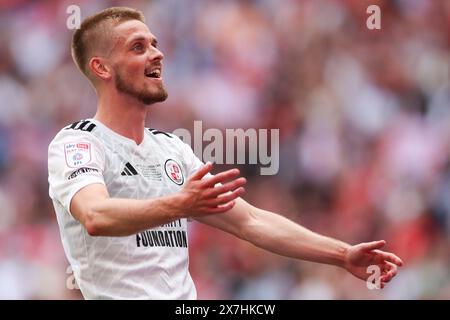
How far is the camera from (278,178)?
7664 mm

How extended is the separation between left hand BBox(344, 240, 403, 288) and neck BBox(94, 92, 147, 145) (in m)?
1.09

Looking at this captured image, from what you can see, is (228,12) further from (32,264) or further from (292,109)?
(32,264)

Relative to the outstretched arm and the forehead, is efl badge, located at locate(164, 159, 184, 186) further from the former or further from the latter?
the forehead

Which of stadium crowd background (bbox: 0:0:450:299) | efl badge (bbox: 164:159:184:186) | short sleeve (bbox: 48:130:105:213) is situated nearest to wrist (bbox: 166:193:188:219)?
short sleeve (bbox: 48:130:105:213)

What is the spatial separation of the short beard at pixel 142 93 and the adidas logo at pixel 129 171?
37 centimetres

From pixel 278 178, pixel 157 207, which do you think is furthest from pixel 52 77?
pixel 157 207

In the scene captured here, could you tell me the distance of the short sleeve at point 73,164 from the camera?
3.58 meters

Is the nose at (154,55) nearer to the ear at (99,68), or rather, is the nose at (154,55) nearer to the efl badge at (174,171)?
the ear at (99,68)

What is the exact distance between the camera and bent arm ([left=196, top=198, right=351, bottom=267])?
3975 millimetres

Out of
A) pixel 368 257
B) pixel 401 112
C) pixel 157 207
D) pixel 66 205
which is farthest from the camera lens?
pixel 401 112

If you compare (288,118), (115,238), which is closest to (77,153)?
(115,238)

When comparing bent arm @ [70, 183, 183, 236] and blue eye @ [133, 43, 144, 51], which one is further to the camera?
blue eye @ [133, 43, 144, 51]

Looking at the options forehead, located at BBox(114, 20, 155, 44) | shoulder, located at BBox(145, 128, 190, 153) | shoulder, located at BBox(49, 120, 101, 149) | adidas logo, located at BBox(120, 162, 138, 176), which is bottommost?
adidas logo, located at BBox(120, 162, 138, 176)

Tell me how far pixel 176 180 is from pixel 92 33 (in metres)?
0.86
